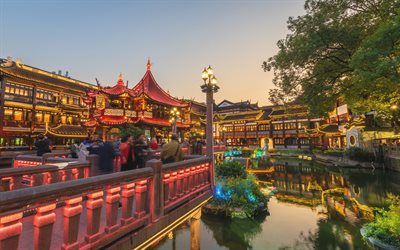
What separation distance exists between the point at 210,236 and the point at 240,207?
2.71m

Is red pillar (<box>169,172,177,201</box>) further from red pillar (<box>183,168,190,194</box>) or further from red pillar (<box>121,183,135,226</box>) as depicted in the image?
red pillar (<box>121,183,135,226</box>)

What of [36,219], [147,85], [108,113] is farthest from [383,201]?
[147,85]

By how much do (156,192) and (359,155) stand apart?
30502 mm

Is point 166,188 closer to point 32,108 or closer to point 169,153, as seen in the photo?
point 169,153

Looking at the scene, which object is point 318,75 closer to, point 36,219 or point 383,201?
point 383,201

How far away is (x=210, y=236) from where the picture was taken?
10.1 meters

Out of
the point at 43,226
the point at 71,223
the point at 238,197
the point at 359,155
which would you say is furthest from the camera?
the point at 359,155

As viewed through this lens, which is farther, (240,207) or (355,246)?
(240,207)

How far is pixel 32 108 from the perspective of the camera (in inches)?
1225

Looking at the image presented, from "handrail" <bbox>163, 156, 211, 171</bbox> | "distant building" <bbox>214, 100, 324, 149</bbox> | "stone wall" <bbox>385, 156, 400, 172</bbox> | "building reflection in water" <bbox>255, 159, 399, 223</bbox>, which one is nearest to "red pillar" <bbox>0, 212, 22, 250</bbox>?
"handrail" <bbox>163, 156, 211, 171</bbox>

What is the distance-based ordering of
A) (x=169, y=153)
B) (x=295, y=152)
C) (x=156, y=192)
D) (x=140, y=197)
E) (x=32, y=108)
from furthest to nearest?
(x=295, y=152)
(x=32, y=108)
(x=169, y=153)
(x=156, y=192)
(x=140, y=197)

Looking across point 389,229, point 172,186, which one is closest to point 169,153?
point 172,186

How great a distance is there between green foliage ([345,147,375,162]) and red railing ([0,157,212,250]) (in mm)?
28809

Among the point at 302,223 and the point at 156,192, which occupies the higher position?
the point at 156,192
